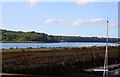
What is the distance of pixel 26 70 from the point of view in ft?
73.5

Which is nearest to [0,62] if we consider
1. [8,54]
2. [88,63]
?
[8,54]

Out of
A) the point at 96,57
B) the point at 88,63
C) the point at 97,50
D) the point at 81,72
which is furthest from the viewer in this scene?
the point at 97,50

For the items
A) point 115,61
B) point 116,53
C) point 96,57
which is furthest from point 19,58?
point 116,53

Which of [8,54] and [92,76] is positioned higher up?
[8,54]

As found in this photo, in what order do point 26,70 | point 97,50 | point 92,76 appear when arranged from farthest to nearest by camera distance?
point 97,50 < point 92,76 < point 26,70

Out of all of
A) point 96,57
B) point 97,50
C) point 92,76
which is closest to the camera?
point 92,76

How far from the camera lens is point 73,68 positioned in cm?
2645

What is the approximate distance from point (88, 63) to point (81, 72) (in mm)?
3766

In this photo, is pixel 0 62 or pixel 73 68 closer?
pixel 0 62

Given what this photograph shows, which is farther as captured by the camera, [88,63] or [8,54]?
[88,63]

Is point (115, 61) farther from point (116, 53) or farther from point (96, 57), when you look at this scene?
point (116, 53)

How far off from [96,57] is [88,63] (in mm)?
3516

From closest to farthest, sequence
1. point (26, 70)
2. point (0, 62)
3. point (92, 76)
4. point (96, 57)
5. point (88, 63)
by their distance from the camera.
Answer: point (0, 62)
point (26, 70)
point (92, 76)
point (88, 63)
point (96, 57)

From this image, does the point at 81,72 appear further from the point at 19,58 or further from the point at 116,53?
the point at 116,53
